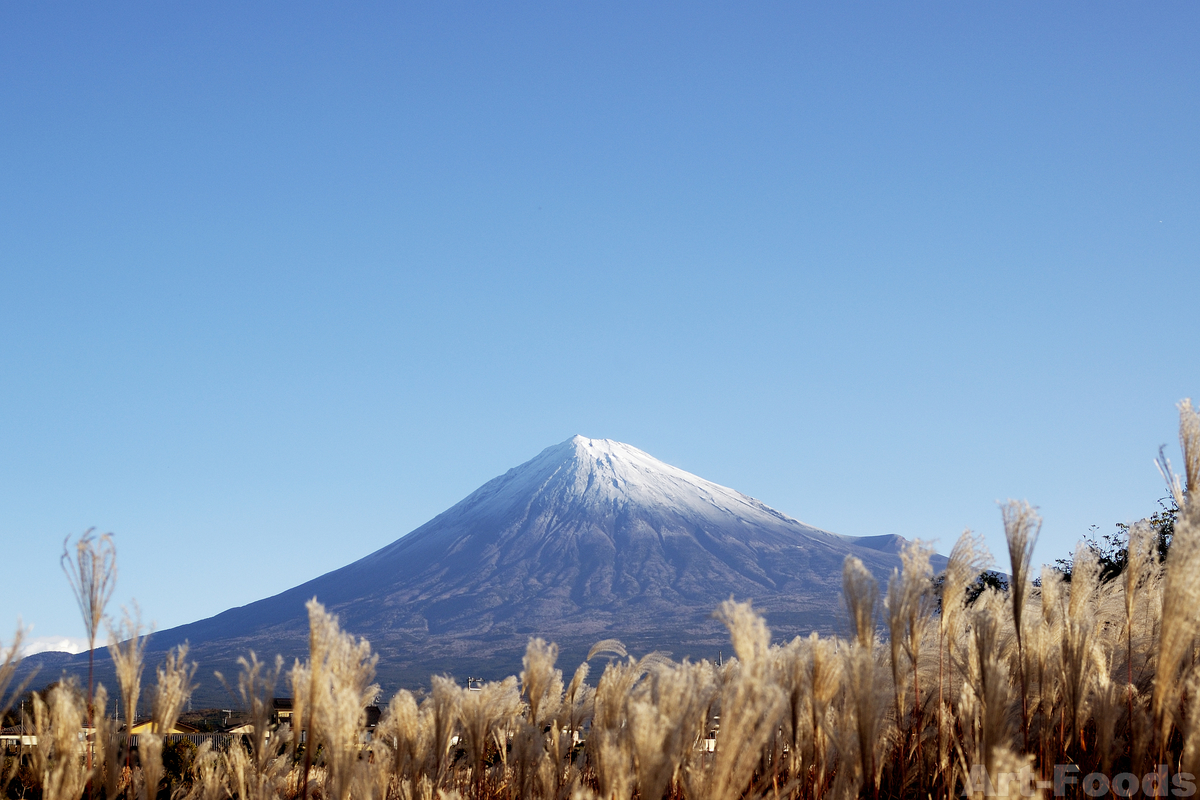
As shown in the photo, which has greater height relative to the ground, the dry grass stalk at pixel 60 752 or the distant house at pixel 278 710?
the dry grass stalk at pixel 60 752

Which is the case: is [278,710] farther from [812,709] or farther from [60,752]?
[812,709]

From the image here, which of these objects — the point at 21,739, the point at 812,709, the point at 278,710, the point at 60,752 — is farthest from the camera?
the point at 278,710

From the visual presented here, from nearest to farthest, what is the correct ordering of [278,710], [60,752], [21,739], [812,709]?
[812,709] < [60,752] < [21,739] < [278,710]

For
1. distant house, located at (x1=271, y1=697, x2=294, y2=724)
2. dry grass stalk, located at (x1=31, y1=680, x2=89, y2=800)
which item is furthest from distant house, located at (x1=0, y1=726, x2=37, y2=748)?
distant house, located at (x1=271, y1=697, x2=294, y2=724)

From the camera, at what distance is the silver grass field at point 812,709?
3955 millimetres

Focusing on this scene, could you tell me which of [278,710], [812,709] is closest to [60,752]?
[812,709]

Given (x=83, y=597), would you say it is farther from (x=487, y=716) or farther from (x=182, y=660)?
(x=487, y=716)

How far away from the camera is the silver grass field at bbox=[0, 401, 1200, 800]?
156 inches

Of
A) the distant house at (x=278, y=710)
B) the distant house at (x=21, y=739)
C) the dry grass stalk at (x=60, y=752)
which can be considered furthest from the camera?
the distant house at (x=21, y=739)

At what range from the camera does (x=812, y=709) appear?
4.84 metres

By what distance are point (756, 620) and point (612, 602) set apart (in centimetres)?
18885

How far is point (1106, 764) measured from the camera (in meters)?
4.82

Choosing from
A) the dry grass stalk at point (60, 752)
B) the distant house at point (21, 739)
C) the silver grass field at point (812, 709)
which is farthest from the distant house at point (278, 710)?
the distant house at point (21, 739)

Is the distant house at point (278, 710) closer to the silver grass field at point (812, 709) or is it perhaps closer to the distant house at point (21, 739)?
the silver grass field at point (812, 709)
